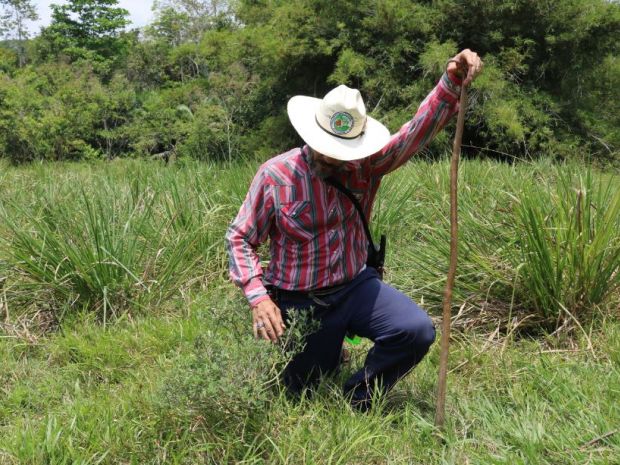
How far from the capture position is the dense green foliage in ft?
42.5

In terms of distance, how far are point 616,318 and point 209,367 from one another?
2457 millimetres

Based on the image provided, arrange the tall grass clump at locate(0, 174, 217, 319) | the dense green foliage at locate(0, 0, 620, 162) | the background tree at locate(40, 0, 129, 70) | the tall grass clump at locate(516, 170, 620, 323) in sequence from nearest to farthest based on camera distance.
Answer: the tall grass clump at locate(516, 170, 620, 323)
the tall grass clump at locate(0, 174, 217, 319)
the dense green foliage at locate(0, 0, 620, 162)
the background tree at locate(40, 0, 129, 70)

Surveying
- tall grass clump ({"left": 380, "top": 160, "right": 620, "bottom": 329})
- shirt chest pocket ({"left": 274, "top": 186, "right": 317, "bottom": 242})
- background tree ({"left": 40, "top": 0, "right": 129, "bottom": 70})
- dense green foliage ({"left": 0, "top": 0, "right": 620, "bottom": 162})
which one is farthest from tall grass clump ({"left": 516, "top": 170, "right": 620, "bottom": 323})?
background tree ({"left": 40, "top": 0, "right": 129, "bottom": 70})

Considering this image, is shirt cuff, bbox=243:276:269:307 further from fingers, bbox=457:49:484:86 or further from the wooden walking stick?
fingers, bbox=457:49:484:86

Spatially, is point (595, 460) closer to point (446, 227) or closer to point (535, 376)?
point (535, 376)

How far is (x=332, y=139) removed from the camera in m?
2.71

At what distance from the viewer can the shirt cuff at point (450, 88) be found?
8.87 feet

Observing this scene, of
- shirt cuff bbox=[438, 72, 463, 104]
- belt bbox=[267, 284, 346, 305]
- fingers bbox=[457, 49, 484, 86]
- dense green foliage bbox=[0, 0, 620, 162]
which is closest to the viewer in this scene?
fingers bbox=[457, 49, 484, 86]

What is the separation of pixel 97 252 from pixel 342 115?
7.66 ft

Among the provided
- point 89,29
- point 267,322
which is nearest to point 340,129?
point 267,322

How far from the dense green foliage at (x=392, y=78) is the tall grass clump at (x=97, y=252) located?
5.14m

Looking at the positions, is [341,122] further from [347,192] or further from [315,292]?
[315,292]

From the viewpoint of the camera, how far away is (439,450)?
8.64 feet

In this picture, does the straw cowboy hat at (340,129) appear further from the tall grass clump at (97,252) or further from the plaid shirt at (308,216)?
the tall grass clump at (97,252)
